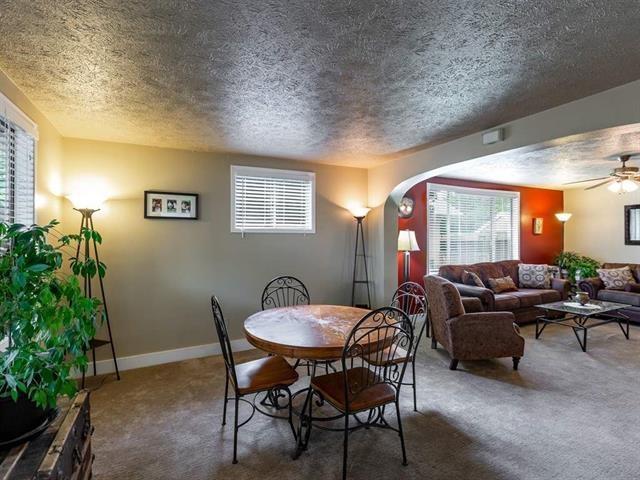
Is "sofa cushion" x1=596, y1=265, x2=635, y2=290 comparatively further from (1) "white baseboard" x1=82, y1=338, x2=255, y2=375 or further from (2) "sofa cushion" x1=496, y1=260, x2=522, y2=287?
(1) "white baseboard" x1=82, y1=338, x2=255, y2=375

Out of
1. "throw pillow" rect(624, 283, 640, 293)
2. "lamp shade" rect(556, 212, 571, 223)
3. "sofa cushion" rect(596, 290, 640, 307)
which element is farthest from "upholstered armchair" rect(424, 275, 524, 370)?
"lamp shade" rect(556, 212, 571, 223)

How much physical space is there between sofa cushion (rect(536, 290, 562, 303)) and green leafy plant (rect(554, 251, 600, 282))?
32.3 inches

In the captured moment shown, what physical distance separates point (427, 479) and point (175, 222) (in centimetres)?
337

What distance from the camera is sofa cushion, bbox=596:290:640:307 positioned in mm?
5315

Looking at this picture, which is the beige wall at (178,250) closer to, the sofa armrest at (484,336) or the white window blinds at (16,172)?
the white window blinds at (16,172)

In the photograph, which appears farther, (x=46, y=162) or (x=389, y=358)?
Answer: (x=46, y=162)

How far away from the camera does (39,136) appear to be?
2.74m

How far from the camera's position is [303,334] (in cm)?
237

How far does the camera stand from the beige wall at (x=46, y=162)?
2.53m

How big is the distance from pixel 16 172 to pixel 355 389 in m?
2.79

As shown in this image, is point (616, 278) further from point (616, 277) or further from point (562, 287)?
point (562, 287)

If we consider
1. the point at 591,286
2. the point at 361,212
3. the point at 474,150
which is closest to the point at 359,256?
the point at 361,212

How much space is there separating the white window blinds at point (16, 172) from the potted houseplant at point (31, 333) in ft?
4.05

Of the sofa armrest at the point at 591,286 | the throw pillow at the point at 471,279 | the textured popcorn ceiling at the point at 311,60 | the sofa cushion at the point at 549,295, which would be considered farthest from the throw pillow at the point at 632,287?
the textured popcorn ceiling at the point at 311,60
